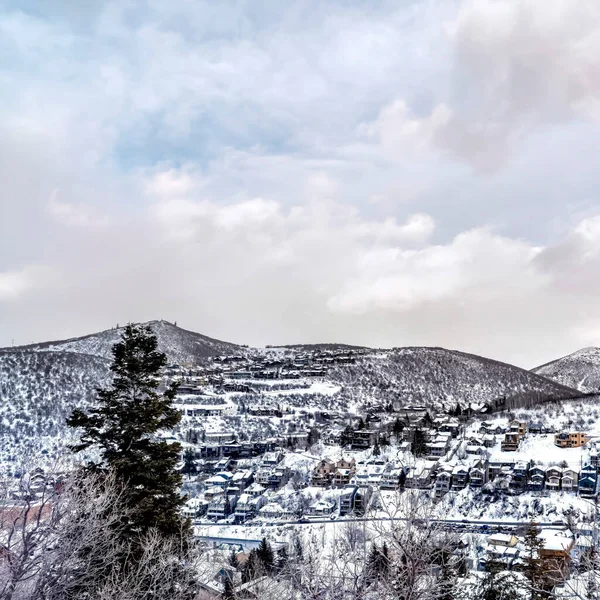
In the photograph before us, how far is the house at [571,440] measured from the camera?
6919cm

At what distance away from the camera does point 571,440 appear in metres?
69.7

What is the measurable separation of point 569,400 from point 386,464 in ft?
155

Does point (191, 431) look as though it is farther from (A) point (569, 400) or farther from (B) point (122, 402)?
(B) point (122, 402)

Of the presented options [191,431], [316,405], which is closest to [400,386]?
[316,405]

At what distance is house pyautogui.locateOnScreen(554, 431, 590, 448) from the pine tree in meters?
66.4

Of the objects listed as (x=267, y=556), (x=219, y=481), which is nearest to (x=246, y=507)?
(x=219, y=481)

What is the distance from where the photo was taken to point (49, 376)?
108438mm

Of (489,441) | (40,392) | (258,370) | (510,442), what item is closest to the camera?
(510,442)

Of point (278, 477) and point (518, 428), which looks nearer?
point (278, 477)

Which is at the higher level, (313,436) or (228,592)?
(313,436)

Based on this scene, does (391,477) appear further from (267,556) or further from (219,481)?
(267,556)

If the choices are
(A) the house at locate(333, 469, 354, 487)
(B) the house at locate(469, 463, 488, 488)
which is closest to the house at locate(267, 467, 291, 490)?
(A) the house at locate(333, 469, 354, 487)

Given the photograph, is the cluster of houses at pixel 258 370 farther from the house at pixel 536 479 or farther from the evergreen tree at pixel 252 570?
the evergreen tree at pixel 252 570

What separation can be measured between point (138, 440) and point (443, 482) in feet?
158
